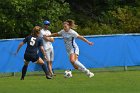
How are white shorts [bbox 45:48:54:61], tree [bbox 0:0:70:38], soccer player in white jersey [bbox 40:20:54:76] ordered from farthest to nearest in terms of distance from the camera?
1. tree [bbox 0:0:70:38]
2. white shorts [bbox 45:48:54:61]
3. soccer player in white jersey [bbox 40:20:54:76]

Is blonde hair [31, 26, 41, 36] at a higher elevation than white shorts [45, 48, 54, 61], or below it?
higher

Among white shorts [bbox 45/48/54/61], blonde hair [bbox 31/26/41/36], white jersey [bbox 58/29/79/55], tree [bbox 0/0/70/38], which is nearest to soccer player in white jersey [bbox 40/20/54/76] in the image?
white shorts [bbox 45/48/54/61]

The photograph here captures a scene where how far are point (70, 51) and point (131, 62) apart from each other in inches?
178

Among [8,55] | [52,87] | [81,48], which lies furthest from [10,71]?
[52,87]

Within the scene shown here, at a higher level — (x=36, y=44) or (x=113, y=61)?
(x=36, y=44)

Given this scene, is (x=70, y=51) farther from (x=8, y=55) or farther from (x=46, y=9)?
(x=46, y=9)

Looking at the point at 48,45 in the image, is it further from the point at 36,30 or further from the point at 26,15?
the point at 26,15

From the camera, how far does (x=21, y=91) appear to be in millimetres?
12531

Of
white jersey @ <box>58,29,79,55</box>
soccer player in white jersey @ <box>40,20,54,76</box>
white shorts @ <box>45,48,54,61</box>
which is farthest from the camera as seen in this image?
white shorts @ <box>45,48,54,61</box>

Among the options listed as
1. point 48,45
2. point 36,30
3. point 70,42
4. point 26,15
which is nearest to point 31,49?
point 36,30

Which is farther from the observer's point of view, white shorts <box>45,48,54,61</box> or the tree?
the tree

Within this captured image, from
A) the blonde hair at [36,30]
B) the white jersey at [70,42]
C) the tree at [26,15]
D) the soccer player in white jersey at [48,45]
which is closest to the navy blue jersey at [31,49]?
the blonde hair at [36,30]

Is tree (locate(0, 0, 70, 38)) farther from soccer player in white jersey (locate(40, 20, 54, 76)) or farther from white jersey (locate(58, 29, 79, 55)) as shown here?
white jersey (locate(58, 29, 79, 55))

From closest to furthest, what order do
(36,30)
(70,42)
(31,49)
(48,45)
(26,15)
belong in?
(36,30), (31,49), (70,42), (48,45), (26,15)
